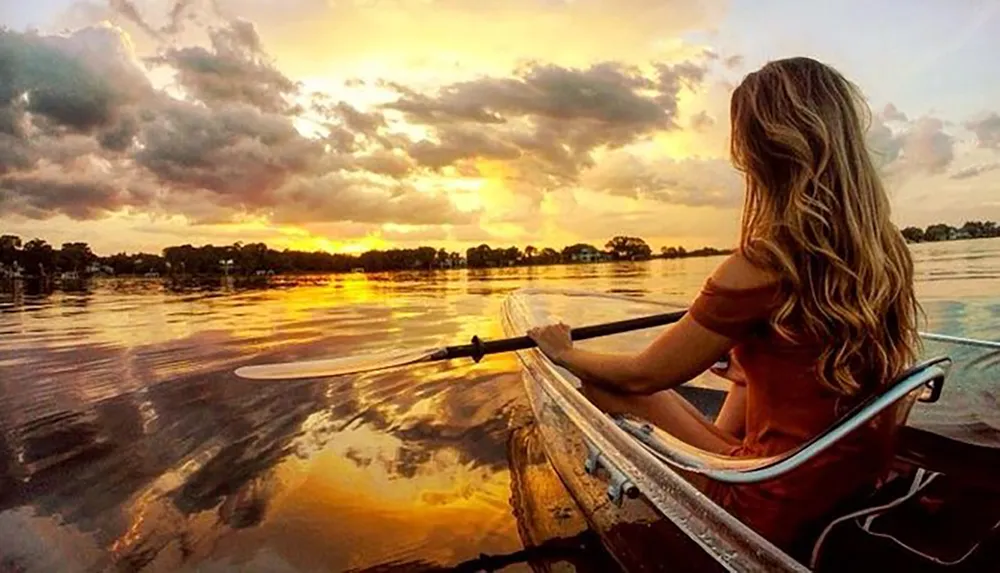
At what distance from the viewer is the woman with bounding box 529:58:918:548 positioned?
185cm

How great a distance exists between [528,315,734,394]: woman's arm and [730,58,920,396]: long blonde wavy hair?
0.24m

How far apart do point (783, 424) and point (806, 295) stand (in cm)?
38

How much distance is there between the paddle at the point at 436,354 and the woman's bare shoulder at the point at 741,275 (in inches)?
51.4

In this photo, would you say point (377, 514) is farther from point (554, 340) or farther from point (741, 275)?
point (741, 275)

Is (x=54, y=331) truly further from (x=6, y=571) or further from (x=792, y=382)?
(x=792, y=382)

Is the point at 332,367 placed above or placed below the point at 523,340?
below

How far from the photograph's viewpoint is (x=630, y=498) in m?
2.26

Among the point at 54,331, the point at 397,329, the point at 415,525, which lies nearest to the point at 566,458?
the point at 415,525

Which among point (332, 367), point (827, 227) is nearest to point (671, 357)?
point (827, 227)

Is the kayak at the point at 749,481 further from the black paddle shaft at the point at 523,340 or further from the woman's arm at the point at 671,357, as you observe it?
the black paddle shaft at the point at 523,340

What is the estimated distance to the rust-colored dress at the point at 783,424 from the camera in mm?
1834

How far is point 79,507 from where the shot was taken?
3260 millimetres

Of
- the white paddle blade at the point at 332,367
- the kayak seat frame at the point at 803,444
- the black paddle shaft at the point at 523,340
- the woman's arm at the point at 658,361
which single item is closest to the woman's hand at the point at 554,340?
the woman's arm at the point at 658,361

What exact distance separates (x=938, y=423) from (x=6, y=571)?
12.7ft
